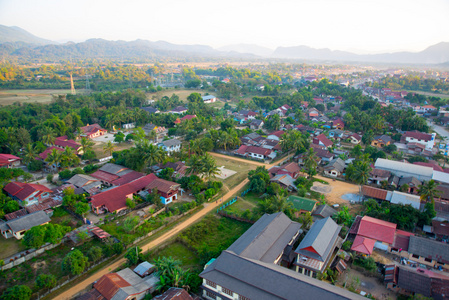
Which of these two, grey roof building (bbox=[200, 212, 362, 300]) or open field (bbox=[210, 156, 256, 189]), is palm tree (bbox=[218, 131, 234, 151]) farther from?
grey roof building (bbox=[200, 212, 362, 300])

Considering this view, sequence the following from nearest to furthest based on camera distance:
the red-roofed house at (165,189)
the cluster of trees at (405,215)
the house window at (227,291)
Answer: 1. the house window at (227,291)
2. the cluster of trees at (405,215)
3. the red-roofed house at (165,189)

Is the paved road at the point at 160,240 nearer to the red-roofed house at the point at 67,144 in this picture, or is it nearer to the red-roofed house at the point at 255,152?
the red-roofed house at the point at 255,152

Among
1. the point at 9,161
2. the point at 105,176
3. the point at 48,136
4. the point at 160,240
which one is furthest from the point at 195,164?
the point at 48,136

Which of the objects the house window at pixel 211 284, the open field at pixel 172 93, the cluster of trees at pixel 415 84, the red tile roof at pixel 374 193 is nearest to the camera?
the house window at pixel 211 284

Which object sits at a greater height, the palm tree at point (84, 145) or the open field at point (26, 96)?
the open field at point (26, 96)

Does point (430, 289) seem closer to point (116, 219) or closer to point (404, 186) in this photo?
point (404, 186)

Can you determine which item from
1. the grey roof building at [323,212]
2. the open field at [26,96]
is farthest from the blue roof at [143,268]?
the open field at [26,96]

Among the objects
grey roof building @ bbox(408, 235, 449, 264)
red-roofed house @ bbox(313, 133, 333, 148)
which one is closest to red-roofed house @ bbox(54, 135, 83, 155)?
red-roofed house @ bbox(313, 133, 333, 148)
